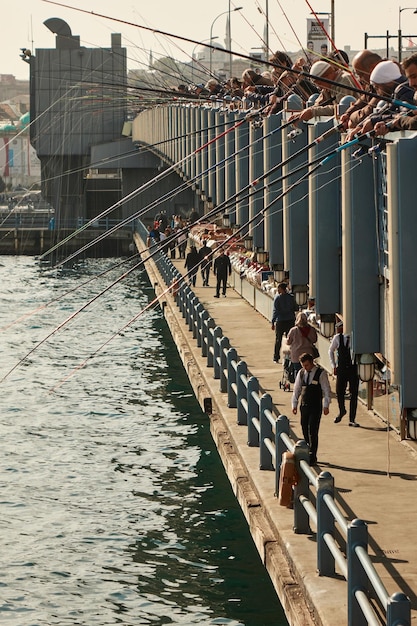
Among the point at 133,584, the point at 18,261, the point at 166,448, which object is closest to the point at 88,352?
the point at 166,448

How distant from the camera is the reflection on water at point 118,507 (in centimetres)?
1648

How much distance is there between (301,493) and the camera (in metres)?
13.8

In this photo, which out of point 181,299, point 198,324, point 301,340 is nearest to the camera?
point 301,340

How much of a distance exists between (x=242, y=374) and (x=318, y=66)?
4.80m

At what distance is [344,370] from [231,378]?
2656 mm

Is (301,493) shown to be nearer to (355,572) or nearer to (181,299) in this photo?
(355,572)

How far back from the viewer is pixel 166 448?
26547mm

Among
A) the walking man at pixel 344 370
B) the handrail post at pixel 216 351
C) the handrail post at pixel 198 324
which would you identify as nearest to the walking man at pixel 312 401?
the walking man at pixel 344 370

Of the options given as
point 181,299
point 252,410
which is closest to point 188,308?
point 181,299

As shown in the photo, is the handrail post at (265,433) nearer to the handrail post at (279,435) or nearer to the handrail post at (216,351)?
the handrail post at (279,435)

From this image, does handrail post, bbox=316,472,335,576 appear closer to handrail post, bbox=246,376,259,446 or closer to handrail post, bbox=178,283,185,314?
handrail post, bbox=246,376,259,446

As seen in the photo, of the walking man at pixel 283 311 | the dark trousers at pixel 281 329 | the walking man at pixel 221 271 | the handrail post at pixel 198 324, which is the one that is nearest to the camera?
the walking man at pixel 283 311

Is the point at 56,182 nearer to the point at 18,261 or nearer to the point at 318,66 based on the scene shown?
the point at 18,261

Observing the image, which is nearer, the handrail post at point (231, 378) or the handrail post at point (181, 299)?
the handrail post at point (231, 378)
